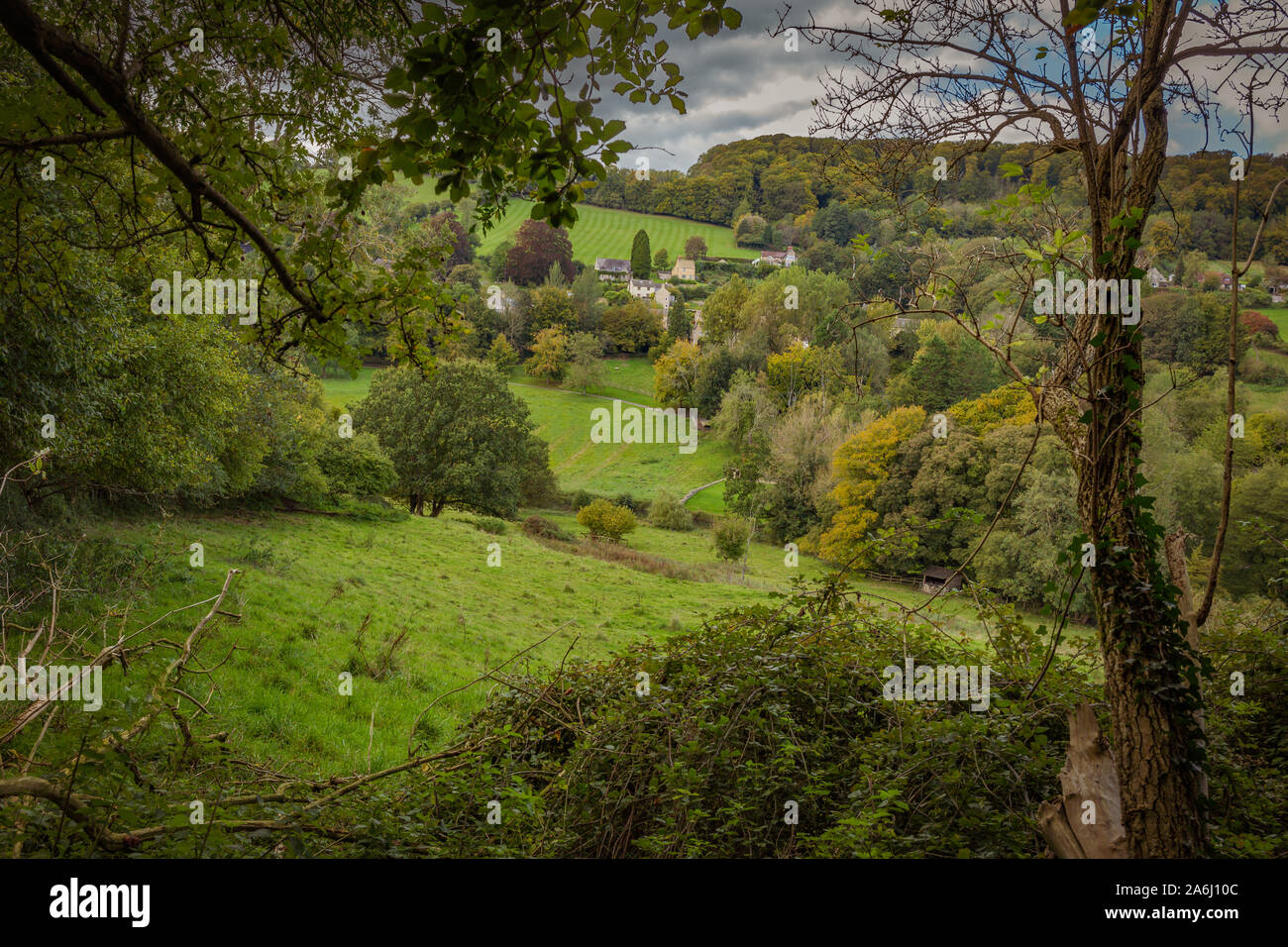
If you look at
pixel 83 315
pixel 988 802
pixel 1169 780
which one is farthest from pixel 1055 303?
pixel 83 315

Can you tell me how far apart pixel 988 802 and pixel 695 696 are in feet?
5.25

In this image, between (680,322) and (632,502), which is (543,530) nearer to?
(632,502)

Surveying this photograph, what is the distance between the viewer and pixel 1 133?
10.6 feet

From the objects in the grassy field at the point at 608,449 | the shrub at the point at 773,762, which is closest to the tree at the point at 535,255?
the grassy field at the point at 608,449

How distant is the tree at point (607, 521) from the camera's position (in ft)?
84.8

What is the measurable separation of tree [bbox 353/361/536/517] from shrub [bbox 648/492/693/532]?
20.3ft

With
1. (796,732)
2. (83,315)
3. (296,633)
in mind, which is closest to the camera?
(796,732)

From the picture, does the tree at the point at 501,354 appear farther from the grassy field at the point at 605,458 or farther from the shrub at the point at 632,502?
the shrub at the point at 632,502

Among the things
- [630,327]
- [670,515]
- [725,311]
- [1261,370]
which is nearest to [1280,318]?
[1261,370]

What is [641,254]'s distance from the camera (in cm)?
4303

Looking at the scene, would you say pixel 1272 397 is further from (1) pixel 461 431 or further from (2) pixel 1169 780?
(1) pixel 461 431

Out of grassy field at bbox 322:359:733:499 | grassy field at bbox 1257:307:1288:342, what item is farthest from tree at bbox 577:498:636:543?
grassy field at bbox 1257:307:1288:342
